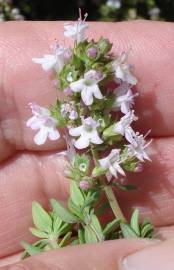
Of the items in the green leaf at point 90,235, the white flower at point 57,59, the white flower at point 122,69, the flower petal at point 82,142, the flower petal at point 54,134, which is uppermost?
the white flower at point 57,59

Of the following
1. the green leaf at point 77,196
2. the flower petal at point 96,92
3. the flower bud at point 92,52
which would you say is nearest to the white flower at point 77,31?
the flower bud at point 92,52

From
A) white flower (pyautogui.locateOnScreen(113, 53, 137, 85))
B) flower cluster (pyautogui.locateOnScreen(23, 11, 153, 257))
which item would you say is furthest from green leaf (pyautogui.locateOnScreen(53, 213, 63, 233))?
white flower (pyautogui.locateOnScreen(113, 53, 137, 85))

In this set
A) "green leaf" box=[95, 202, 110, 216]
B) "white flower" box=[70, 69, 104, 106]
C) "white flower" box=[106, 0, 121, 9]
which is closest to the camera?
"white flower" box=[70, 69, 104, 106]

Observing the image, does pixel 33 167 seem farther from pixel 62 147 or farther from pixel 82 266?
pixel 82 266

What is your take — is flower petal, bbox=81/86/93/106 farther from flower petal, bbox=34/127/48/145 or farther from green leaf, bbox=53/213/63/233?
green leaf, bbox=53/213/63/233

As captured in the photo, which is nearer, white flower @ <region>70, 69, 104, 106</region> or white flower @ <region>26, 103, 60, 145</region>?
white flower @ <region>70, 69, 104, 106</region>

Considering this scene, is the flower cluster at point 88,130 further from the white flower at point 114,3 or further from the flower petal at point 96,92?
the white flower at point 114,3

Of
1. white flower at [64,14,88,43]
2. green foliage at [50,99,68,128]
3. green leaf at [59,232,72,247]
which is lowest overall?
green leaf at [59,232,72,247]

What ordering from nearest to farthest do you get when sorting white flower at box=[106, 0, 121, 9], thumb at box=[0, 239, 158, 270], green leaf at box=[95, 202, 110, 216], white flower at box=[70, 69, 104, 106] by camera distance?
1. thumb at box=[0, 239, 158, 270]
2. white flower at box=[70, 69, 104, 106]
3. green leaf at box=[95, 202, 110, 216]
4. white flower at box=[106, 0, 121, 9]
